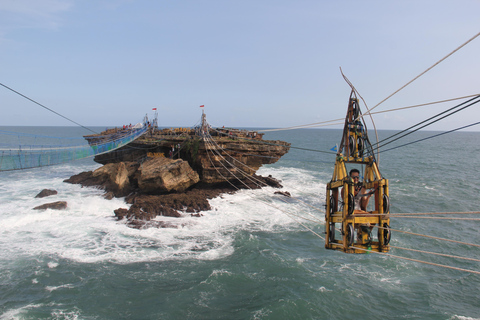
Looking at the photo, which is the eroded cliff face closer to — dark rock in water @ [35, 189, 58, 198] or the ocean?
the ocean

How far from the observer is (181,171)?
3238 cm

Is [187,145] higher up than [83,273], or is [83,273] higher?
[187,145]

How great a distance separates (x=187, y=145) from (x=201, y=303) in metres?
22.4

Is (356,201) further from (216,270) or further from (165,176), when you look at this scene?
(165,176)

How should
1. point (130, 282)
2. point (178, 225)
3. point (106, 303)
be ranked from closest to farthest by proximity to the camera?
1. point (106, 303)
2. point (130, 282)
3. point (178, 225)

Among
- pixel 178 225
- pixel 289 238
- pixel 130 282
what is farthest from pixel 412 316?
pixel 178 225

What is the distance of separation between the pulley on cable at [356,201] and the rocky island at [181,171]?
16659 millimetres

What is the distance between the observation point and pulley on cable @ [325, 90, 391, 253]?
378 inches

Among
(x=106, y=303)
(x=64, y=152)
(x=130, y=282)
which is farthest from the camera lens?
(x=64, y=152)

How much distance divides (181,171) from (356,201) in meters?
23.6

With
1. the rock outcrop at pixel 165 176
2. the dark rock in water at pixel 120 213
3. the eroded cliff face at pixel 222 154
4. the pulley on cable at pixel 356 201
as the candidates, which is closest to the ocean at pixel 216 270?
the dark rock in water at pixel 120 213

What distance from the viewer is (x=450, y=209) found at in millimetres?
31688

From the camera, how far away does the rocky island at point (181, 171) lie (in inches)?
1158

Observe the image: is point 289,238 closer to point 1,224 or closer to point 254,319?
point 254,319
